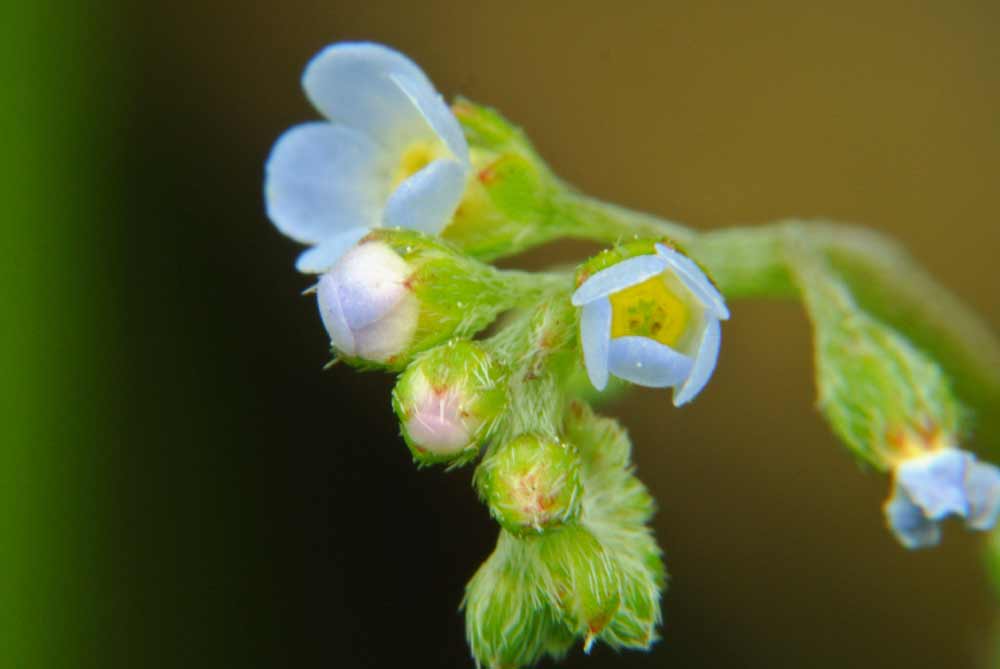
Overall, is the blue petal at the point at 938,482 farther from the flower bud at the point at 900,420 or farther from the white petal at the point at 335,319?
the white petal at the point at 335,319

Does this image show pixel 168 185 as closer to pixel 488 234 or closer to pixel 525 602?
pixel 488 234

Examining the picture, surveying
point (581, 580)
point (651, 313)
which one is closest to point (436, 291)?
point (651, 313)

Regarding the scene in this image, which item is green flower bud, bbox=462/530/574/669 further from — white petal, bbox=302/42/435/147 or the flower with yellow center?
white petal, bbox=302/42/435/147

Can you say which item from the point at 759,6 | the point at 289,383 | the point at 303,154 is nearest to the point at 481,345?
the point at 303,154

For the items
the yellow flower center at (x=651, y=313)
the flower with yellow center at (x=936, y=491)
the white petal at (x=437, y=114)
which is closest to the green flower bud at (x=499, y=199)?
the white petal at (x=437, y=114)

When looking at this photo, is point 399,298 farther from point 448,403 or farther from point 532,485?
point 532,485
